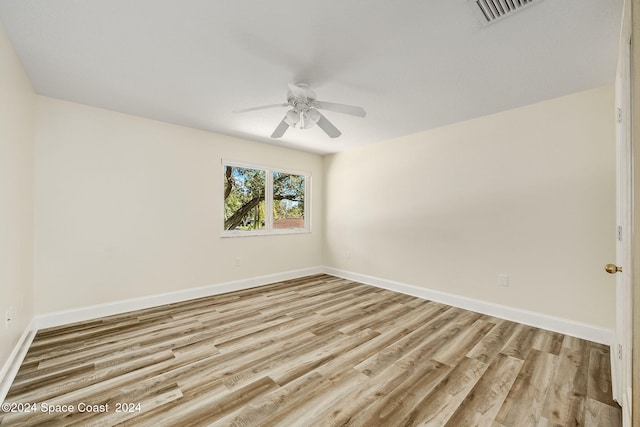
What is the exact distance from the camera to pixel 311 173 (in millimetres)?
5121

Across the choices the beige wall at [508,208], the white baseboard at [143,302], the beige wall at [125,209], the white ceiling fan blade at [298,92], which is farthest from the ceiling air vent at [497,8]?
the white baseboard at [143,302]

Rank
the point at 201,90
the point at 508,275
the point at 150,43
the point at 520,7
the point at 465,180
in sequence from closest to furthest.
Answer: the point at 520,7, the point at 150,43, the point at 201,90, the point at 508,275, the point at 465,180

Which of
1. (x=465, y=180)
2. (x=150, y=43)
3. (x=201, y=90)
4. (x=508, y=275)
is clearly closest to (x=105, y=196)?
(x=201, y=90)

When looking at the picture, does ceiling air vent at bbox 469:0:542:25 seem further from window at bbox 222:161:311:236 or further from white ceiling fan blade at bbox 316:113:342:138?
window at bbox 222:161:311:236

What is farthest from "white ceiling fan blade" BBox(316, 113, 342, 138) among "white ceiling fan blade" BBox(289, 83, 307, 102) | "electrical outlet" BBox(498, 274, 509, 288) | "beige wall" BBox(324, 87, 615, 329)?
"electrical outlet" BBox(498, 274, 509, 288)

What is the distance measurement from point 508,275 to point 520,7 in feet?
8.51

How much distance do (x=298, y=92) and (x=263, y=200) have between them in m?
2.65

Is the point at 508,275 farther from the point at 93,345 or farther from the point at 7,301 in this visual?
the point at 7,301

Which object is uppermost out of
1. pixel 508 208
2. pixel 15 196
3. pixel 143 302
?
pixel 15 196

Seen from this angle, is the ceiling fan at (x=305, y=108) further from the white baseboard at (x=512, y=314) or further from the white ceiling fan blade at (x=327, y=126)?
the white baseboard at (x=512, y=314)

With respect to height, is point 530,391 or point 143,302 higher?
point 143,302

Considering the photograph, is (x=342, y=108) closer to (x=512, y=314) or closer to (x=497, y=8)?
(x=497, y=8)

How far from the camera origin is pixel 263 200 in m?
4.57

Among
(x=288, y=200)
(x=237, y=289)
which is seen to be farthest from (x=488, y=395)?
(x=288, y=200)
